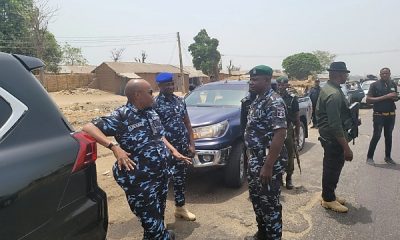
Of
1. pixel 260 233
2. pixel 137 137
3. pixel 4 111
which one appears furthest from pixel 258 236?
pixel 4 111

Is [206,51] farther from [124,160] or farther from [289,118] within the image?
[124,160]

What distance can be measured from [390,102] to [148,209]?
559cm

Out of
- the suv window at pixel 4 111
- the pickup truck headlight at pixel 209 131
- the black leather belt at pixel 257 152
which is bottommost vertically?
the pickup truck headlight at pixel 209 131

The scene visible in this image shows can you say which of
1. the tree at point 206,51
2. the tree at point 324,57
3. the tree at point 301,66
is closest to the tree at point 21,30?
the tree at point 206,51

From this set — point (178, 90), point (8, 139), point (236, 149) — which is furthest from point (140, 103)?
point (178, 90)

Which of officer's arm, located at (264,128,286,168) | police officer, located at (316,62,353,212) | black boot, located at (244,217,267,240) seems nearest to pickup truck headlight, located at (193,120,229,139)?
police officer, located at (316,62,353,212)

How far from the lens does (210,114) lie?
5.59 meters

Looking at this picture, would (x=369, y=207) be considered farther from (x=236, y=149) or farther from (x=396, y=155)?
(x=396, y=155)

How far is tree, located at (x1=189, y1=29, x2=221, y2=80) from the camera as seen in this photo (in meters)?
55.8

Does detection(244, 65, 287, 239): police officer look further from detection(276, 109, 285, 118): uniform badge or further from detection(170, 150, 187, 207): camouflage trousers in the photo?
detection(170, 150, 187, 207): camouflage trousers

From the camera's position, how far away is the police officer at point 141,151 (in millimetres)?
2939

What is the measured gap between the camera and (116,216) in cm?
453

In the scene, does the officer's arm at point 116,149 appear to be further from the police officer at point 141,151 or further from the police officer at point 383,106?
the police officer at point 383,106

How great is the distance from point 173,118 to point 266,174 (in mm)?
1505
